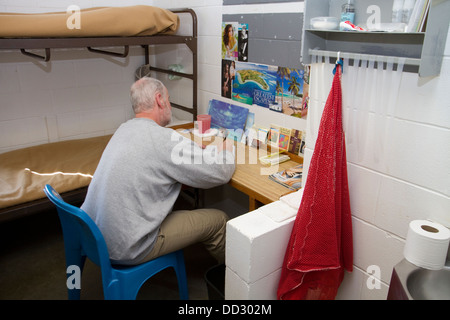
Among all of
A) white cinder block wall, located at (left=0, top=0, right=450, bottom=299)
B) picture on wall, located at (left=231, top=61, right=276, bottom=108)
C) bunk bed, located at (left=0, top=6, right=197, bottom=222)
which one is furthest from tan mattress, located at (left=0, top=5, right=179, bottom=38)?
picture on wall, located at (left=231, top=61, right=276, bottom=108)

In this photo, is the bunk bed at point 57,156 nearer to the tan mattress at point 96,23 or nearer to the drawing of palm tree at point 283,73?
the tan mattress at point 96,23

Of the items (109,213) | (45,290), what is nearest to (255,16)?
(109,213)

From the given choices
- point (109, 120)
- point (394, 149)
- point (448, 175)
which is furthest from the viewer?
point (109, 120)

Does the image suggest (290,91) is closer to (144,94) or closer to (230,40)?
(230,40)

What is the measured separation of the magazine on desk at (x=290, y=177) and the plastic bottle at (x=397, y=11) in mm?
806

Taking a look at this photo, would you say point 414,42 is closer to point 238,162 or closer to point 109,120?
point 238,162

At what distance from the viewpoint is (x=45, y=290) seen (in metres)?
2.05

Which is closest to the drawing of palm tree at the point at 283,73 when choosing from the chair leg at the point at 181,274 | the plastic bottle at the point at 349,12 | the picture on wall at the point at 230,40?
the picture on wall at the point at 230,40

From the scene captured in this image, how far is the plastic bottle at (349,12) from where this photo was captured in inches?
49.9

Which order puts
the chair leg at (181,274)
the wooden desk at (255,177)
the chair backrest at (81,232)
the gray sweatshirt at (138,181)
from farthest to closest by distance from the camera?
the chair leg at (181,274) < the wooden desk at (255,177) < the gray sweatshirt at (138,181) < the chair backrest at (81,232)

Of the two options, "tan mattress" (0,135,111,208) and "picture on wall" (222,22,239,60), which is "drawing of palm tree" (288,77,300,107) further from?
"tan mattress" (0,135,111,208)

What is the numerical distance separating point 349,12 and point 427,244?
2.67ft

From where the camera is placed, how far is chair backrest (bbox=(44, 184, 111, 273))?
1388 millimetres
